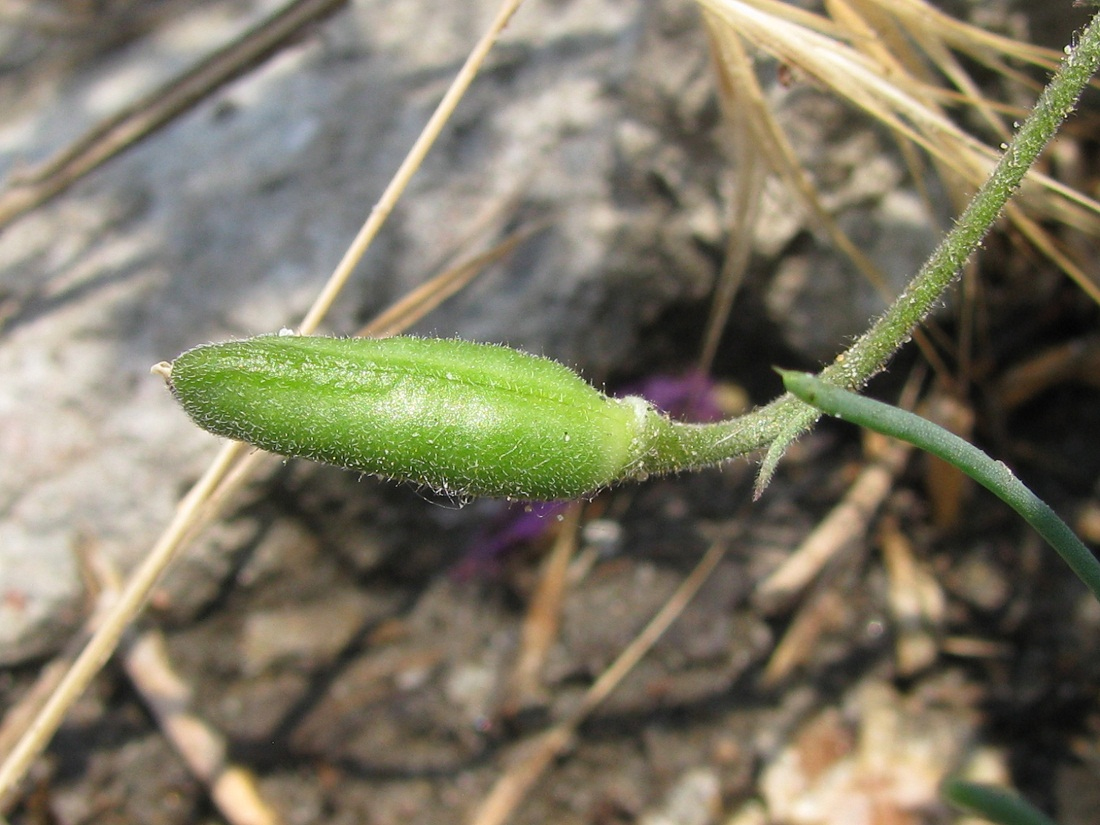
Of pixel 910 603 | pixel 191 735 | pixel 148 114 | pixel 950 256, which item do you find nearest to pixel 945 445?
pixel 950 256

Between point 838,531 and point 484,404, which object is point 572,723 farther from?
point 484,404

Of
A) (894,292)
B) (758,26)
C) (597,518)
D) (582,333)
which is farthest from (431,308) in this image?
(894,292)

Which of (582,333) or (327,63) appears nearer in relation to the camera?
(582,333)

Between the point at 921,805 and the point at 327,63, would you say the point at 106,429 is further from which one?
the point at 921,805

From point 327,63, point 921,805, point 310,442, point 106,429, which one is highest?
point 327,63

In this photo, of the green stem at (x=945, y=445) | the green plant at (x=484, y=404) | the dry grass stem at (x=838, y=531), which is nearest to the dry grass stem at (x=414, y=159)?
the green plant at (x=484, y=404)

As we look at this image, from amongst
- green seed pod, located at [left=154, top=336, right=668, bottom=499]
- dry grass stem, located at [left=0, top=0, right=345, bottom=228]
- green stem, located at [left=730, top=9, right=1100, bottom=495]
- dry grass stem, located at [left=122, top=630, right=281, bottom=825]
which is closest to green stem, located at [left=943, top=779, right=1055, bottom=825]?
green stem, located at [left=730, top=9, right=1100, bottom=495]
